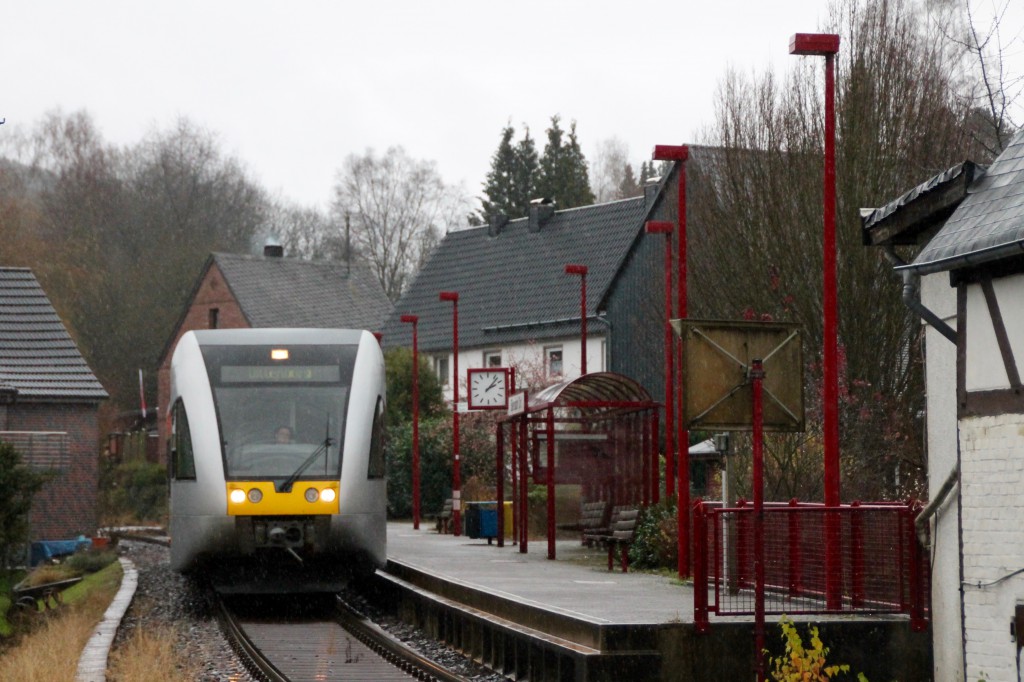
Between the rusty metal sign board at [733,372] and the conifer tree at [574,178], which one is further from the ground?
the conifer tree at [574,178]

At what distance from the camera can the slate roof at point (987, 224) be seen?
37.8 feet

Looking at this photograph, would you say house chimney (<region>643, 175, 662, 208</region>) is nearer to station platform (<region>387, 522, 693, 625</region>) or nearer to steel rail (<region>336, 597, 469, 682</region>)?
station platform (<region>387, 522, 693, 625</region>)

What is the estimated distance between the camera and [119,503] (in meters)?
54.2

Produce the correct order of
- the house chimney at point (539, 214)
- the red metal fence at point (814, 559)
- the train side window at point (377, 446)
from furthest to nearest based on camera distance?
the house chimney at point (539, 214)
the train side window at point (377, 446)
the red metal fence at point (814, 559)

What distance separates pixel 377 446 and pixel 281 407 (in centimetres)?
121

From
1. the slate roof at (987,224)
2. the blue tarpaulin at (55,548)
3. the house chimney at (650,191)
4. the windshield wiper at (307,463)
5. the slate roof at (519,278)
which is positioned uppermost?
the house chimney at (650,191)

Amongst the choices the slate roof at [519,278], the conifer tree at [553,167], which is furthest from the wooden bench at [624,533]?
the conifer tree at [553,167]

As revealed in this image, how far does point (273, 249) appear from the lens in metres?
72.2

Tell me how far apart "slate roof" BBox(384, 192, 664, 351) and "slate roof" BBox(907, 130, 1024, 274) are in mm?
35680

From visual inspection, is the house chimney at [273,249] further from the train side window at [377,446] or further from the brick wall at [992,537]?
the brick wall at [992,537]

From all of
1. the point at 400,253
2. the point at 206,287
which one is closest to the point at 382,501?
the point at 206,287

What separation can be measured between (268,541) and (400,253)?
209ft

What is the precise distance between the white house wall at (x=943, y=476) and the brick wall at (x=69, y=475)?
2806cm

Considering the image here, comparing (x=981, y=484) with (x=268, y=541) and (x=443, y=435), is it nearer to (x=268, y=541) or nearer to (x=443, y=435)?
(x=268, y=541)
